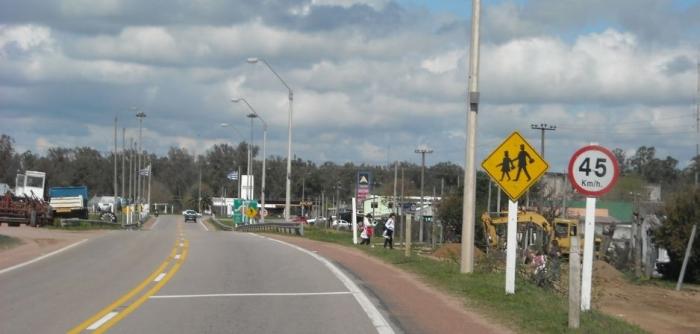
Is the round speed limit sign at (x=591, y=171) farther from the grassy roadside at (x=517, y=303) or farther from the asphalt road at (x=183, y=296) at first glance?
the asphalt road at (x=183, y=296)

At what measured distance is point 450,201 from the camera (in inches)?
2375

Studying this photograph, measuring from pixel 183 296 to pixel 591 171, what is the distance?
779 cm

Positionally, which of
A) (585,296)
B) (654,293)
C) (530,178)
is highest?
(530,178)

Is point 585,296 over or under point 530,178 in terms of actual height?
under

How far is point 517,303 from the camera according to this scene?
14844mm

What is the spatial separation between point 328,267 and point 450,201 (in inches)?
1498

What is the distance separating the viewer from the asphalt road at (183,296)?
1234 cm

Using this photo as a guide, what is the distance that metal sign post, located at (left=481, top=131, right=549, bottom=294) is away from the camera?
51.8 feet

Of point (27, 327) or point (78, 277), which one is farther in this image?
point (78, 277)

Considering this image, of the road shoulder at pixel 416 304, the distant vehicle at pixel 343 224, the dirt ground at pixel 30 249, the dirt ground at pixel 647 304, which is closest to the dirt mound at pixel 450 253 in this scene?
the dirt ground at pixel 647 304

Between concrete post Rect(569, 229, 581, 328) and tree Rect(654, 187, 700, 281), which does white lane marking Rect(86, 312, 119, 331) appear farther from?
tree Rect(654, 187, 700, 281)

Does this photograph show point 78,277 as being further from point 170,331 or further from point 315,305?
point 170,331

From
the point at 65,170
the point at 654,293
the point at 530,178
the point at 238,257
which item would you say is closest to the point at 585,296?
the point at 530,178

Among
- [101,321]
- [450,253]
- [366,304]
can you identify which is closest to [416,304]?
[366,304]
